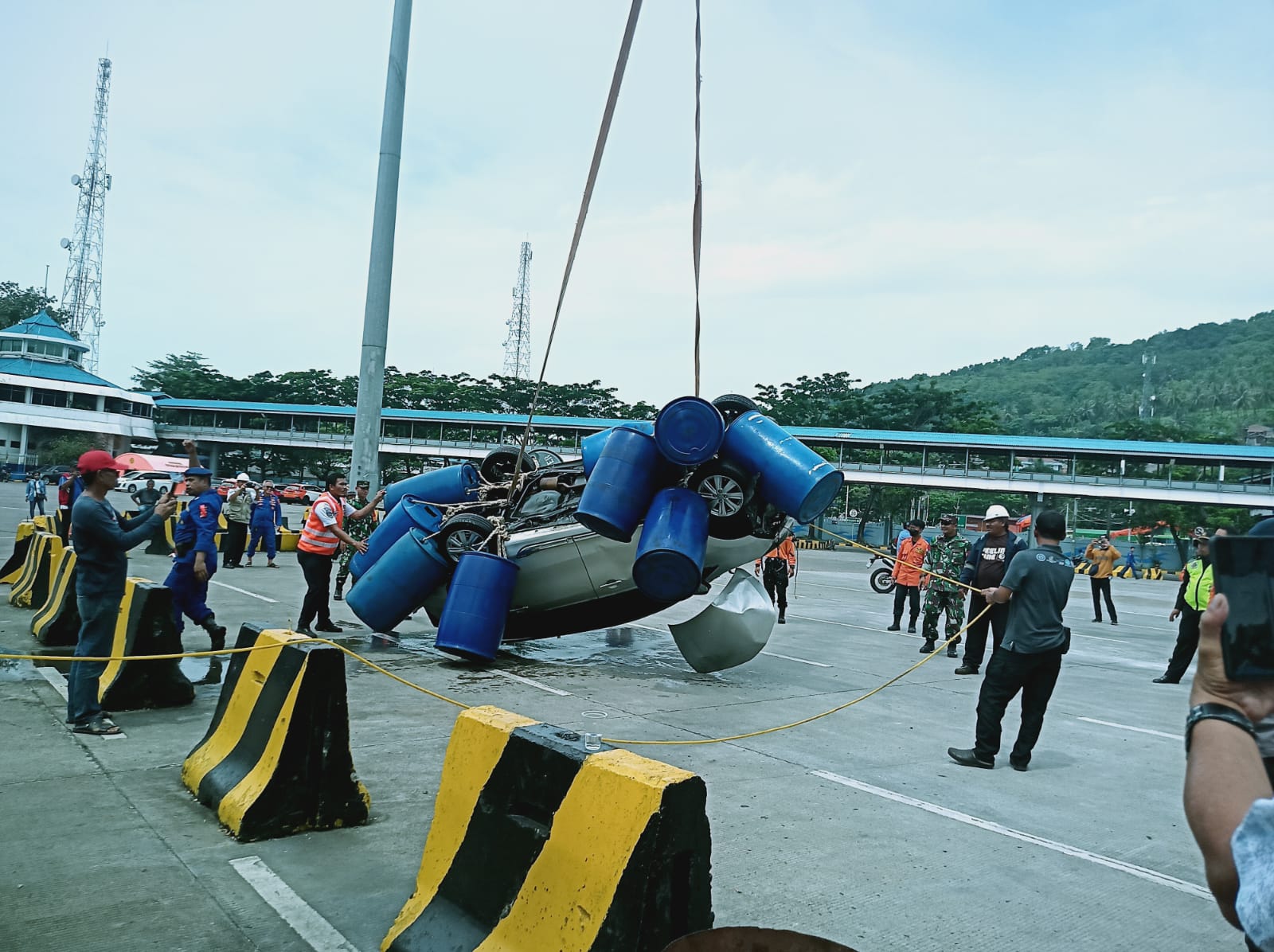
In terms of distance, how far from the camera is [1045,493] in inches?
2147

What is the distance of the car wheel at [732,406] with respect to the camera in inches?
333

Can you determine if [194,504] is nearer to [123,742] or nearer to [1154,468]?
[123,742]

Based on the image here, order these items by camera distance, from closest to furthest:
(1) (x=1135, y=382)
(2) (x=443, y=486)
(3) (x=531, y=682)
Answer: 1. (3) (x=531, y=682)
2. (2) (x=443, y=486)
3. (1) (x=1135, y=382)

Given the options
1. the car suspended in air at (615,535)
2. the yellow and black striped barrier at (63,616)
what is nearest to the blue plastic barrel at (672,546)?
the car suspended in air at (615,535)

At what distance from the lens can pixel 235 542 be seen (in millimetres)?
17453

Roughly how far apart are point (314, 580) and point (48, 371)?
2675 inches

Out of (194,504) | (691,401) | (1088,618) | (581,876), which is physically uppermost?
(691,401)

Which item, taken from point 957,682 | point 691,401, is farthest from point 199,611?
point 957,682

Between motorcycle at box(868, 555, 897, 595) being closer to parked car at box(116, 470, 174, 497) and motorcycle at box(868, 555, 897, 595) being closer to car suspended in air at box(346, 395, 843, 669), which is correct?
car suspended in air at box(346, 395, 843, 669)

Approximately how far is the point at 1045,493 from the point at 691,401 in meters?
52.5

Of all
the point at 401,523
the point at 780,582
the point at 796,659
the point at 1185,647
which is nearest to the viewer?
the point at 401,523

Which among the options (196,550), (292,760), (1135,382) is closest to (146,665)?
(196,550)

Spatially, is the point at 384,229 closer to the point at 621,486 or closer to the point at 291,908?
the point at 621,486

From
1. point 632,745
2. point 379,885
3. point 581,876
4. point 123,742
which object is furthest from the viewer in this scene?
point 632,745
